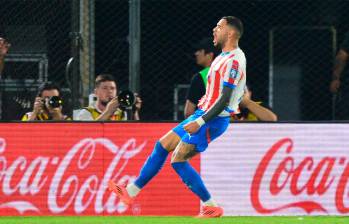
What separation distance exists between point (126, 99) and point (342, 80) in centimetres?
295

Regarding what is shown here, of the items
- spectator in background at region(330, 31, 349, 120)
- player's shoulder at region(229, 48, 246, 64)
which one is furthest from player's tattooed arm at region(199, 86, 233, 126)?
spectator in background at region(330, 31, 349, 120)

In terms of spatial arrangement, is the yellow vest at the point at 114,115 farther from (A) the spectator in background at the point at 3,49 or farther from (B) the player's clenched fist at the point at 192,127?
(B) the player's clenched fist at the point at 192,127

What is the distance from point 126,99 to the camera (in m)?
10.4

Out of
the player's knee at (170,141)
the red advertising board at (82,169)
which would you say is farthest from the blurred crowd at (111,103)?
the player's knee at (170,141)

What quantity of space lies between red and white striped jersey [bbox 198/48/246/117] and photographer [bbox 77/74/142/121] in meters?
1.31

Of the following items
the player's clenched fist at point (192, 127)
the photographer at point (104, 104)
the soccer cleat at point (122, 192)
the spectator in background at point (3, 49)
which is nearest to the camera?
the player's clenched fist at point (192, 127)

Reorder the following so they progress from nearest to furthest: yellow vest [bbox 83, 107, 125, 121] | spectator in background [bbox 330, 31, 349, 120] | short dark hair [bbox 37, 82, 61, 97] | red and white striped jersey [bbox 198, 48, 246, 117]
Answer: red and white striped jersey [bbox 198, 48, 246, 117]
yellow vest [bbox 83, 107, 125, 121]
short dark hair [bbox 37, 82, 61, 97]
spectator in background [bbox 330, 31, 349, 120]

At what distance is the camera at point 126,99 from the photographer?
34.0 ft

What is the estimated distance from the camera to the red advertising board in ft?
34.4

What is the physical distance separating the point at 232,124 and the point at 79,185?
149cm

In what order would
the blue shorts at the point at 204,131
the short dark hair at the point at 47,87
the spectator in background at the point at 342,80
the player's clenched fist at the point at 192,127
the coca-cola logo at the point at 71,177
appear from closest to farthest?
1. the player's clenched fist at the point at 192,127
2. the blue shorts at the point at 204,131
3. the coca-cola logo at the point at 71,177
4. the short dark hair at the point at 47,87
5. the spectator in background at the point at 342,80

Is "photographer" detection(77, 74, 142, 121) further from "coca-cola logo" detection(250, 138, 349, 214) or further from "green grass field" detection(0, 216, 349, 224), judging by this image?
"coca-cola logo" detection(250, 138, 349, 214)

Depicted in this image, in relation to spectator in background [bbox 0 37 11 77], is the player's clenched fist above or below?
below

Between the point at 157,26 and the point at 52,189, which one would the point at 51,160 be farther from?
the point at 157,26
